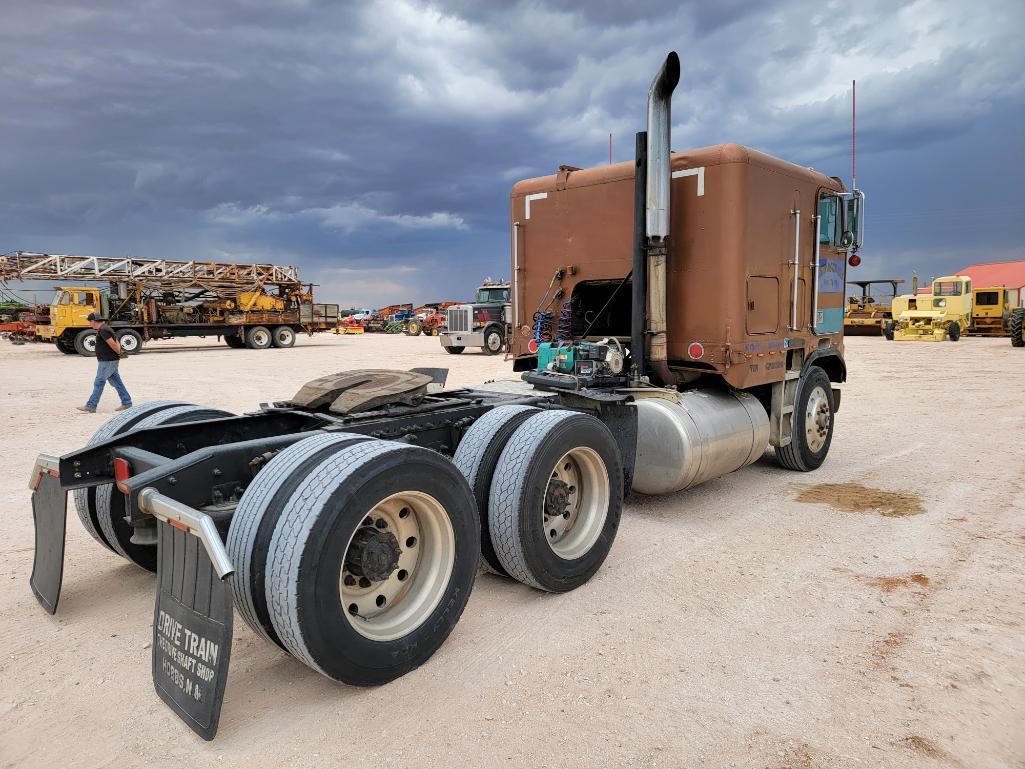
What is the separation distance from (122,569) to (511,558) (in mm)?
2528

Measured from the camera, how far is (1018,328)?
24.3 metres

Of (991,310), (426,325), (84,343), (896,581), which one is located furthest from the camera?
(426,325)

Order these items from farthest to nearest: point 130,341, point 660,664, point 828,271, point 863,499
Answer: point 130,341 → point 828,271 → point 863,499 → point 660,664

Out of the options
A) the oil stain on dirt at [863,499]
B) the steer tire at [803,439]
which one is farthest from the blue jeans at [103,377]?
the oil stain on dirt at [863,499]

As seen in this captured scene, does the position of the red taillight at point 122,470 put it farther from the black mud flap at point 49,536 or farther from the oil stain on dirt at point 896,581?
the oil stain on dirt at point 896,581

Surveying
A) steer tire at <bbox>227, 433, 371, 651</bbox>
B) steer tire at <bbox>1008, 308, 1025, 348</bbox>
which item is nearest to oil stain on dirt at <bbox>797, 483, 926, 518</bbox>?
steer tire at <bbox>227, 433, 371, 651</bbox>

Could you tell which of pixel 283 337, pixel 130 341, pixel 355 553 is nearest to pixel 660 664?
pixel 355 553

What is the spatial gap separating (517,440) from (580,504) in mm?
778

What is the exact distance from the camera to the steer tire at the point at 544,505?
12.3ft

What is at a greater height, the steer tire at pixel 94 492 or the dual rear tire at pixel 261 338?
the dual rear tire at pixel 261 338

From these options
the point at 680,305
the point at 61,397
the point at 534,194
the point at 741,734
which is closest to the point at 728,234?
the point at 680,305

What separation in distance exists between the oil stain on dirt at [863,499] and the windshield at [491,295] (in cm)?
2072

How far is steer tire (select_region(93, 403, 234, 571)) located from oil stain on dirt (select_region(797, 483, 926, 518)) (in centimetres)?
507

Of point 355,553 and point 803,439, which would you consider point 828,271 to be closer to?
point 803,439
